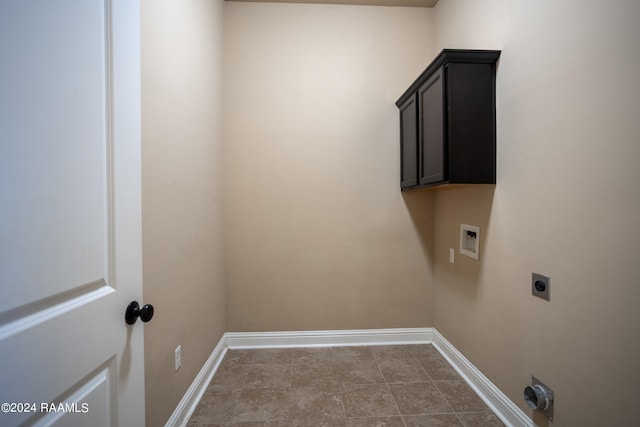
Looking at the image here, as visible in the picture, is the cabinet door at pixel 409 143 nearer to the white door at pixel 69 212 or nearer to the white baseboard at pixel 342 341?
the white baseboard at pixel 342 341

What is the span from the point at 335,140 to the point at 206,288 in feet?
5.31

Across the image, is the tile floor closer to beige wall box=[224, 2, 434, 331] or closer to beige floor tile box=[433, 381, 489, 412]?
beige floor tile box=[433, 381, 489, 412]

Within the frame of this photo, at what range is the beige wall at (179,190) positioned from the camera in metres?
1.25

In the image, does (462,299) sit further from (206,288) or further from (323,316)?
(206,288)

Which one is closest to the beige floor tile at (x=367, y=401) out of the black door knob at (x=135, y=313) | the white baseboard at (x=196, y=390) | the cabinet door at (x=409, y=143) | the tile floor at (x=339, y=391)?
the tile floor at (x=339, y=391)

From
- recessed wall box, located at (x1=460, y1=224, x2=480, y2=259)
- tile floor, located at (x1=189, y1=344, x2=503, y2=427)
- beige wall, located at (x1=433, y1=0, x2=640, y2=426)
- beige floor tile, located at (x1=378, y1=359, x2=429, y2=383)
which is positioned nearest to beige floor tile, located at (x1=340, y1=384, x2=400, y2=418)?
tile floor, located at (x1=189, y1=344, x2=503, y2=427)

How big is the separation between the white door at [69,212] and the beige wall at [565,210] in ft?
5.66

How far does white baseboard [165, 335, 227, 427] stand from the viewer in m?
1.46

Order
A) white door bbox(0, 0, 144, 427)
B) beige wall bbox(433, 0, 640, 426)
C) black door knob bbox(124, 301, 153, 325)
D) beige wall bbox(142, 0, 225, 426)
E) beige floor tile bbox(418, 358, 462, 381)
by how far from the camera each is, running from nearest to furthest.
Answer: white door bbox(0, 0, 144, 427), black door knob bbox(124, 301, 153, 325), beige wall bbox(433, 0, 640, 426), beige wall bbox(142, 0, 225, 426), beige floor tile bbox(418, 358, 462, 381)

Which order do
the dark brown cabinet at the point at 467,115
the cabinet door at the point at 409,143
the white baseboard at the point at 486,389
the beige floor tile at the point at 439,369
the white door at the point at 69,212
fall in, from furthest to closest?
the cabinet door at the point at 409,143, the beige floor tile at the point at 439,369, the dark brown cabinet at the point at 467,115, the white baseboard at the point at 486,389, the white door at the point at 69,212

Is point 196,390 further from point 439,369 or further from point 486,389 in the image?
point 486,389

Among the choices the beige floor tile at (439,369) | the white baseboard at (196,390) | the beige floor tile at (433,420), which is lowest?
the beige floor tile at (433,420)

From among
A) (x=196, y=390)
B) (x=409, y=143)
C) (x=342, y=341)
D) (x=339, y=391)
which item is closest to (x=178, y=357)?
(x=196, y=390)

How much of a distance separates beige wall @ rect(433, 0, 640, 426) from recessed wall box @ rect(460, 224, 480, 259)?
0.05m
